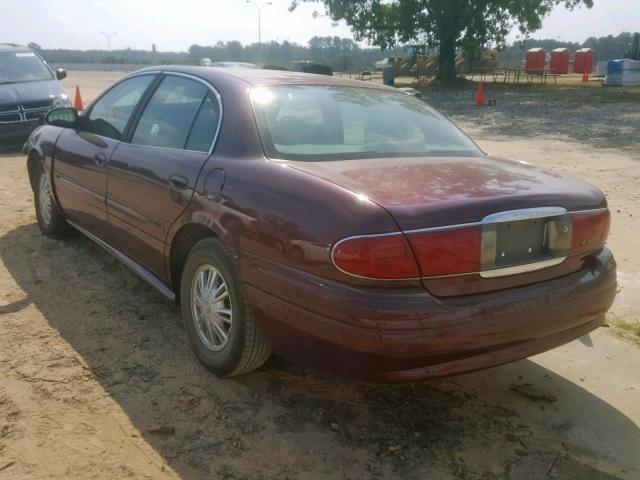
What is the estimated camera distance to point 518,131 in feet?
50.9

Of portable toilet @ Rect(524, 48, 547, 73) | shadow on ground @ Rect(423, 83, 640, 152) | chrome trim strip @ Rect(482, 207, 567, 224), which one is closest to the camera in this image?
chrome trim strip @ Rect(482, 207, 567, 224)

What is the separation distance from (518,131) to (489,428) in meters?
13.9

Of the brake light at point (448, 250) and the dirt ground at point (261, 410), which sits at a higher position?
the brake light at point (448, 250)

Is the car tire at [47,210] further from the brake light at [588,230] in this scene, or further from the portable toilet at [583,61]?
the portable toilet at [583,61]

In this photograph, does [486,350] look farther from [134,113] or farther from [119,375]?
[134,113]

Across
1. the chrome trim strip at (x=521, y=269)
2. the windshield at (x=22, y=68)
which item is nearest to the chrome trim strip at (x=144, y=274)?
the chrome trim strip at (x=521, y=269)

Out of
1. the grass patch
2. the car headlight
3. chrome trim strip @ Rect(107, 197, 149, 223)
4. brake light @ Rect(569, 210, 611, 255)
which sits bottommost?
the grass patch

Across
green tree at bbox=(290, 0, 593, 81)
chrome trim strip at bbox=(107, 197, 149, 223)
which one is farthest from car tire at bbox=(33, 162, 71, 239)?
green tree at bbox=(290, 0, 593, 81)

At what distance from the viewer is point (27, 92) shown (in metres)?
10.7

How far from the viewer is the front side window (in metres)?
4.10

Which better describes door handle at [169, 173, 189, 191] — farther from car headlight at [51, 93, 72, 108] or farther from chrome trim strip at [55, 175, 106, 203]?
car headlight at [51, 93, 72, 108]

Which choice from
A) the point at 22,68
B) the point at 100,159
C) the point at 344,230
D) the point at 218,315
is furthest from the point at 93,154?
the point at 22,68

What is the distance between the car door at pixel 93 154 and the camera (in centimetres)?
411

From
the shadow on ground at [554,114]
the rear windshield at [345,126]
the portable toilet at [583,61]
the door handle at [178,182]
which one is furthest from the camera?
the portable toilet at [583,61]
